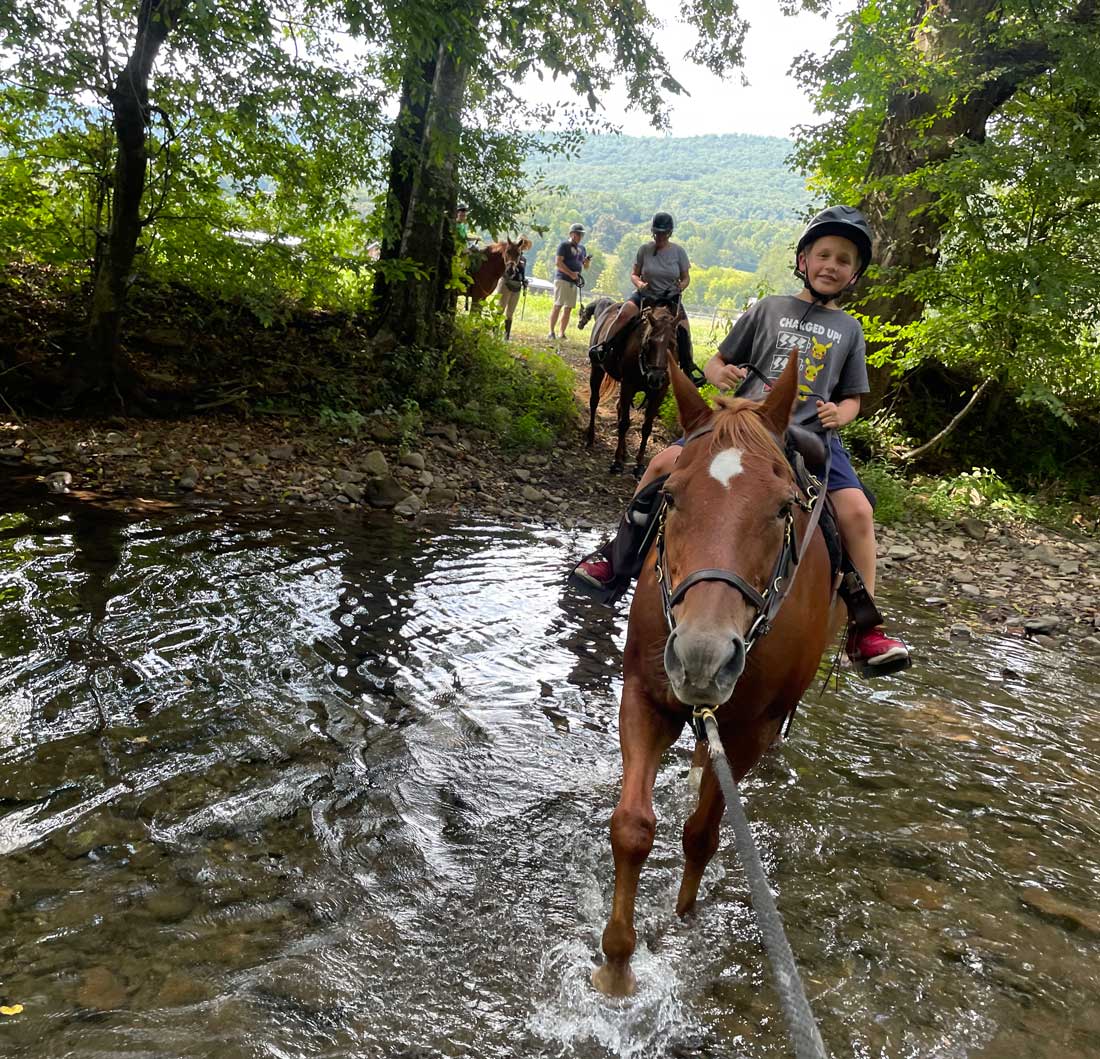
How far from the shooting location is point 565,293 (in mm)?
21250

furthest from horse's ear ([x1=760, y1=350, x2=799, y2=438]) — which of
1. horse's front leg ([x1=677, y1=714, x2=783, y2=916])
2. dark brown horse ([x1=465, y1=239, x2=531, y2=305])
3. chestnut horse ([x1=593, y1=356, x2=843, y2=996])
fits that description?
dark brown horse ([x1=465, y1=239, x2=531, y2=305])

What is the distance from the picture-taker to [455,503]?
9297mm

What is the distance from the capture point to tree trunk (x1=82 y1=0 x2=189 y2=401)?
24.4 feet

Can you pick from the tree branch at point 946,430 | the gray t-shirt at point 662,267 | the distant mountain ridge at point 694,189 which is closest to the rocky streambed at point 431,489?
the tree branch at point 946,430

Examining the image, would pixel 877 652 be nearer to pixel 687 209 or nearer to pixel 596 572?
pixel 596 572

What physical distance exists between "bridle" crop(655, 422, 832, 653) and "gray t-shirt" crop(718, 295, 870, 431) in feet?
3.45

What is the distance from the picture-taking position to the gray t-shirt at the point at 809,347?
409cm

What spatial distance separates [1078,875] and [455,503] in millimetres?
7024

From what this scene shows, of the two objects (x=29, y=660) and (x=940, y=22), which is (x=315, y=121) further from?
(x=940, y=22)

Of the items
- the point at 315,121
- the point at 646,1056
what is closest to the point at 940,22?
the point at 315,121

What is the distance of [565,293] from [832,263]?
1798 centimetres

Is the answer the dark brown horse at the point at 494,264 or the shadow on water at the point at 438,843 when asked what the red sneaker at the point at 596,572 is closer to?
the shadow on water at the point at 438,843

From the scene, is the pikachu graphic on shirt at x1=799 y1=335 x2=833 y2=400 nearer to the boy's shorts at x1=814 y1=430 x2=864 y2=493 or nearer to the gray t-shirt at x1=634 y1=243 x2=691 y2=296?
the boy's shorts at x1=814 y1=430 x2=864 y2=493

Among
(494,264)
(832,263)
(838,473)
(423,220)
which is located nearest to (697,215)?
(494,264)
